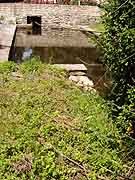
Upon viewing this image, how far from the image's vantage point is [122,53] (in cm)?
623

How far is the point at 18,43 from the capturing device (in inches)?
695

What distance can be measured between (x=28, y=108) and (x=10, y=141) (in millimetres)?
1423

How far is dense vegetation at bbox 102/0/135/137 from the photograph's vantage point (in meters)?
5.89

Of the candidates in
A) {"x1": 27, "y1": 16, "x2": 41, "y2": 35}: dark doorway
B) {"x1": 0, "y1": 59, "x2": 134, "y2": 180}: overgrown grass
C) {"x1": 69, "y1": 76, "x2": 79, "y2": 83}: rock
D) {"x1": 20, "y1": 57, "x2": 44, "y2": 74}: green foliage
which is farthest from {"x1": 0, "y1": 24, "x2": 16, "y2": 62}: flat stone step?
{"x1": 27, "y1": 16, "x2": 41, "y2": 35}: dark doorway

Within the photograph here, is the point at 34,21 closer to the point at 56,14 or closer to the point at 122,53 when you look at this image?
the point at 56,14

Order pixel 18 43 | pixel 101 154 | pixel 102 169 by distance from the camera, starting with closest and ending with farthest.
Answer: pixel 102 169 → pixel 101 154 → pixel 18 43

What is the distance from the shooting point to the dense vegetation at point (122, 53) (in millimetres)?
5891

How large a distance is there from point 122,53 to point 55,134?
5.51 feet

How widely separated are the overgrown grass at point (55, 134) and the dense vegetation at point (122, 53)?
0.37 metres

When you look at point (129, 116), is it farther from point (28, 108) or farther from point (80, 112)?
point (28, 108)

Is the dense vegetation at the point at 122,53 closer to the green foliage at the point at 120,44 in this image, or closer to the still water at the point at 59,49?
the green foliage at the point at 120,44

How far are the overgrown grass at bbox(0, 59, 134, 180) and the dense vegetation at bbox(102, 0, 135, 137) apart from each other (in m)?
0.37

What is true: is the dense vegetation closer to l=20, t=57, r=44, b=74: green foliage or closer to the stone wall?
l=20, t=57, r=44, b=74: green foliage

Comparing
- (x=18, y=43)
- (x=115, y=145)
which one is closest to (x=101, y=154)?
(x=115, y=145)
